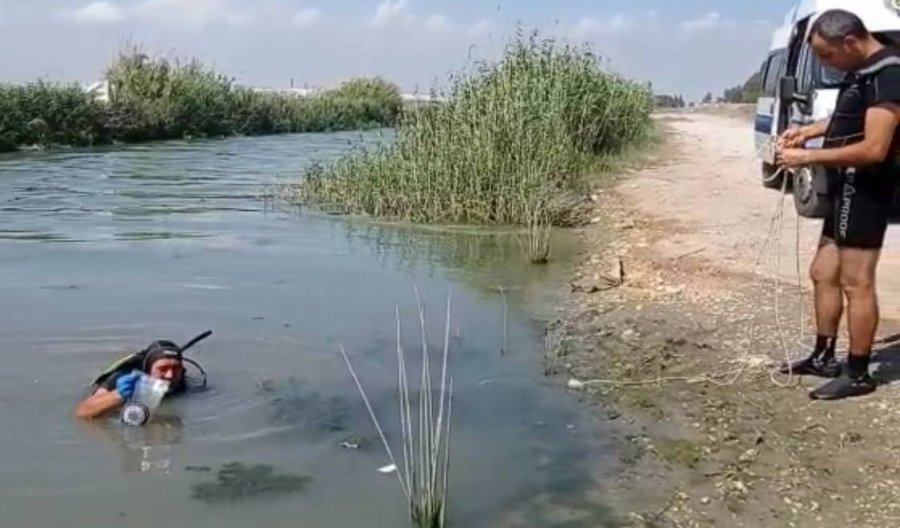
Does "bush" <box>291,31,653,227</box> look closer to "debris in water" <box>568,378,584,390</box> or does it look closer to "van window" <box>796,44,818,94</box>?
"van window" <box>796,44,818,94</box>

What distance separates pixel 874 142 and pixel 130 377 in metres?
4.11

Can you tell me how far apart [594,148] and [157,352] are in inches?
676

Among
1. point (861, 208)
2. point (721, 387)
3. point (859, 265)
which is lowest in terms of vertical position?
point (721, 387)

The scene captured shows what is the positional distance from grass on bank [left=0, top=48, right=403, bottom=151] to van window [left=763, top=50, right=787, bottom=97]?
8.06 metres

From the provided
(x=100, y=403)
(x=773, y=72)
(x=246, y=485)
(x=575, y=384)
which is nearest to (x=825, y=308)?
(x=575, y=384)

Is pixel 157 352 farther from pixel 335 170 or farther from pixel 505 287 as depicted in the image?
pixel 335 170

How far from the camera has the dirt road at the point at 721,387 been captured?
4822 mm

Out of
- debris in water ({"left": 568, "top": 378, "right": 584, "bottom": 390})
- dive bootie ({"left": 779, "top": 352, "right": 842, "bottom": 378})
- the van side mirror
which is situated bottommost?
debris in water ({"left": 568, "top": 378, "right": 584, "bottom": 390})

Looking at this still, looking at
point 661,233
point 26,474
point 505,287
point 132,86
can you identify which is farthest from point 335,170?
point 132,86

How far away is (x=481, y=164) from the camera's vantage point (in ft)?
47.6

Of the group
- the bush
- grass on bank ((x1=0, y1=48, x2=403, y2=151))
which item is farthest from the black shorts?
grass on bank ((x1=0, y1=48, x2=403, y2=151))

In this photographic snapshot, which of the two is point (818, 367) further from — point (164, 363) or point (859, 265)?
point (164, 363)

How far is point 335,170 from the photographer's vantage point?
56.4 feet

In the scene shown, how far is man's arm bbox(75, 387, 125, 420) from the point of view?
19.6 ft
